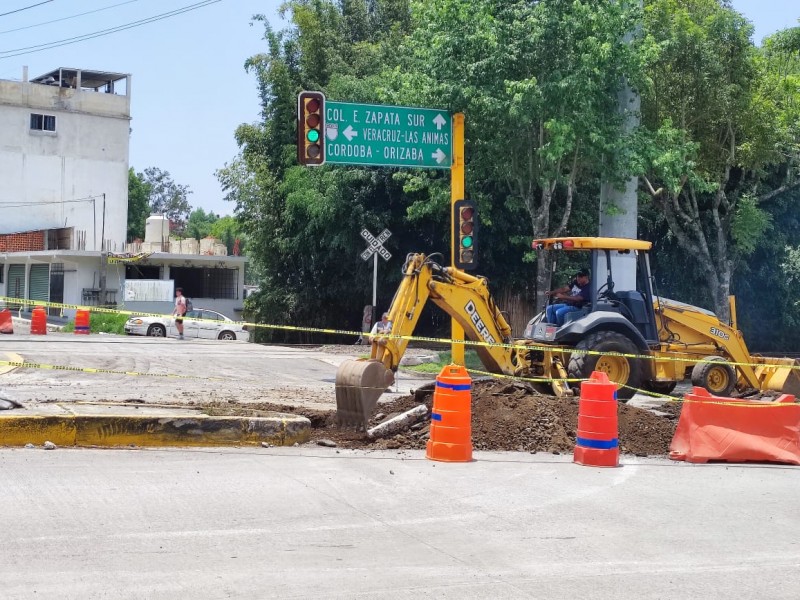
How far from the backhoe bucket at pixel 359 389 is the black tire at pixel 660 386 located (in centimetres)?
621

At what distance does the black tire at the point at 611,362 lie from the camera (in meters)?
15.5

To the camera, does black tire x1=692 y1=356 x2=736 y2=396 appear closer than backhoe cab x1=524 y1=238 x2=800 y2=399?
No

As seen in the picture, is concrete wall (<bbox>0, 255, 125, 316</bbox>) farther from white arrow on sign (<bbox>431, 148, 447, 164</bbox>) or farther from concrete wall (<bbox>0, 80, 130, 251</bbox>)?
white arrow on sign (<bbox>431, 148, 447, 164</bbox>)

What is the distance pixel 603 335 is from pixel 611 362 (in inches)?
20.9

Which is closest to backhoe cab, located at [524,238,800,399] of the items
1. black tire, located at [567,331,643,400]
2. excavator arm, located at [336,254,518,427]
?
black tire, located at [567,331,643,400]

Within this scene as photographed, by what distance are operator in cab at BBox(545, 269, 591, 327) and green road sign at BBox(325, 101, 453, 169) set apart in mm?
4013

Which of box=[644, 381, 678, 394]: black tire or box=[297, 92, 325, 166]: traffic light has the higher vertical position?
box=[297, 92, 325, 166]: traffic light

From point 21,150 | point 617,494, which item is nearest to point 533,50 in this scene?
point 617,494

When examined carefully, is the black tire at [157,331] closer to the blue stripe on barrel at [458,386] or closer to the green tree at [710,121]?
the green tree at [710,121]

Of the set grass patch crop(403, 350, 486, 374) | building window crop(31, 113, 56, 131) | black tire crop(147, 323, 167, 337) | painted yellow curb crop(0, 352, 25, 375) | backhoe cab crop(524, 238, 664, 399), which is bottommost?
grass patch crop(403, 350, 486, 374)

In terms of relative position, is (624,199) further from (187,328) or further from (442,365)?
(187,328)

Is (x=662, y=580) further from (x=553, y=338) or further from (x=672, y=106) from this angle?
(x=672, y=106)

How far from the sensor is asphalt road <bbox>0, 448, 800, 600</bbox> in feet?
20.9

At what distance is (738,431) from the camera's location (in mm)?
11859
